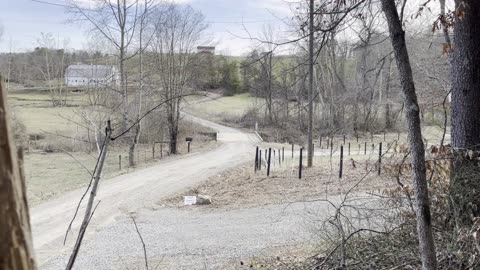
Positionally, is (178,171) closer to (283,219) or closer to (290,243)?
(283,219)

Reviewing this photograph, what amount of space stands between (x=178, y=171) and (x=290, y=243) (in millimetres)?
13036

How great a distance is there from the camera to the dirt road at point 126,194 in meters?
10.9

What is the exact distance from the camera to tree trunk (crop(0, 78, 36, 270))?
87cm

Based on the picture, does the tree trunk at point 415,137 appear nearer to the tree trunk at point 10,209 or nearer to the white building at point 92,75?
the tree trunk at point 10,209

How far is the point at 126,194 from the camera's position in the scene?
1600 centimetres

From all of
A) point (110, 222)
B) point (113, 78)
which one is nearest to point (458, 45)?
point (110, 222)

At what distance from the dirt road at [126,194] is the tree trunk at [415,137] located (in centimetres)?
783

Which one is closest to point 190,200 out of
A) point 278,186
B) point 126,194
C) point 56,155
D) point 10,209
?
point 126,194

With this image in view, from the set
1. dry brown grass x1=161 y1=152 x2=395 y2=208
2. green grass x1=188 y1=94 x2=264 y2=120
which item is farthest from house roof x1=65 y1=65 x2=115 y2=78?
green grass x1=188 y1=94 x2=264 y2=120

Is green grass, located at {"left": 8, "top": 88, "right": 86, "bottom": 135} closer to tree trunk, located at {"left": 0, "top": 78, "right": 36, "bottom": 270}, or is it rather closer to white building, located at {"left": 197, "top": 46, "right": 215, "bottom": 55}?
white building, located at {"left": 197, "top": 46, "right": 215, "bottom": 55}

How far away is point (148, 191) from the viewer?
1645 cm

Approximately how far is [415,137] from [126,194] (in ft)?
46.9

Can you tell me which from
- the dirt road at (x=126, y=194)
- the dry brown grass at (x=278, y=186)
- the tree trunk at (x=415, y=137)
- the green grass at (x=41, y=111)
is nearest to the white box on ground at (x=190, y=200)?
the dry brown grass at (x=278, y=186)

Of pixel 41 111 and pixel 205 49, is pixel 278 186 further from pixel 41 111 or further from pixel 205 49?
pixel 41 111
